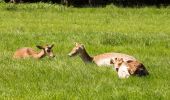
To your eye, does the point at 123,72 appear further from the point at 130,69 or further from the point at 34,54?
the point at 34,54

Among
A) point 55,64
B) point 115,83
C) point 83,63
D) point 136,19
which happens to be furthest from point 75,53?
point 136,19

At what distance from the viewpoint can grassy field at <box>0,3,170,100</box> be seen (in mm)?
9836

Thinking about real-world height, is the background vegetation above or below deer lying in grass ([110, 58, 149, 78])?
below

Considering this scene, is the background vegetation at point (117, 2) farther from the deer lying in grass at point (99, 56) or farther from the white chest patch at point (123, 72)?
the white chest patch at point (123, 72)

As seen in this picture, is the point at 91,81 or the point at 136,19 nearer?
the point at 91,81

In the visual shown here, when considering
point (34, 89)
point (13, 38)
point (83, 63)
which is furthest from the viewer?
point (13, 38)

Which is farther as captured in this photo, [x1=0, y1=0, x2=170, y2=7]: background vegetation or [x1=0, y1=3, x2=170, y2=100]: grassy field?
[x1=0, y1=0, x2=170, y2=7]: background vegetation

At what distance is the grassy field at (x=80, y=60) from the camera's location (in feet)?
32.3

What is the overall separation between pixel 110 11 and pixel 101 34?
1777cm

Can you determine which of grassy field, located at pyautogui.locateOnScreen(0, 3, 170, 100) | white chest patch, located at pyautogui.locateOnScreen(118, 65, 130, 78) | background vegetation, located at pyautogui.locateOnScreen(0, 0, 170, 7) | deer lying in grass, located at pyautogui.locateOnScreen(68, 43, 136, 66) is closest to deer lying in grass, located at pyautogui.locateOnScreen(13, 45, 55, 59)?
grassy field, located at pyautogui.locateOnScreen(0, 3, 170, 100)

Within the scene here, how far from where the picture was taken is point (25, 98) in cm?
931

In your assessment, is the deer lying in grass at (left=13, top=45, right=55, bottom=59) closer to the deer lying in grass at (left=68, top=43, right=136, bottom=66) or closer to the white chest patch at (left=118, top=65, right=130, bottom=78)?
Answer: the deer lying in grass at (left=68, top=43, right=136, bottom=66)

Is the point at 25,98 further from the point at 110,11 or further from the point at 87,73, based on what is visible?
the point at 110,11

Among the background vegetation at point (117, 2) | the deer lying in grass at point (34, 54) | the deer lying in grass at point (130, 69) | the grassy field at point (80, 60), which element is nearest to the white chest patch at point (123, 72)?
the deer lying in grass at point (130, 69)
